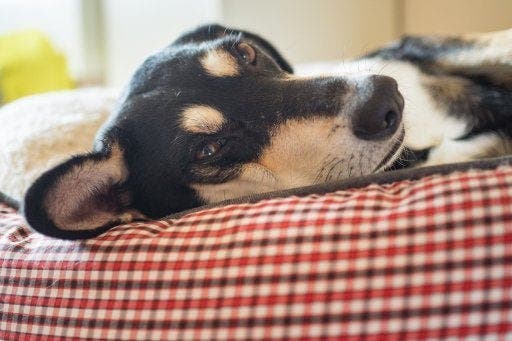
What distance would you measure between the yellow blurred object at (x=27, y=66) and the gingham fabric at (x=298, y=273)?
2495 mm

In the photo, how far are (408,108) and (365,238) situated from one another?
0.78 metres

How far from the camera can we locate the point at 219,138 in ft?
4.02

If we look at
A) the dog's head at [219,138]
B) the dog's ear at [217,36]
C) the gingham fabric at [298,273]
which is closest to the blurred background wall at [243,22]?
the dog's ear at [217,36]

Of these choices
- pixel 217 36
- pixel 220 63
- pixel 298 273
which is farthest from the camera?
pixel 217 36

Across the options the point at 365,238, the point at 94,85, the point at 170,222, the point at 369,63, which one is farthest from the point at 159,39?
the point at 365,238

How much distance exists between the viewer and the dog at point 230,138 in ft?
3.66

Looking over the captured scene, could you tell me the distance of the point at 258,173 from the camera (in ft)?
→ 4.09

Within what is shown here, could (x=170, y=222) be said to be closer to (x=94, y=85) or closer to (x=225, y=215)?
(x=225, y=215)

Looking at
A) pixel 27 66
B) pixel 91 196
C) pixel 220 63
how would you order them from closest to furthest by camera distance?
pixel 91 196 < pixel 220 63 < pixel 27 66

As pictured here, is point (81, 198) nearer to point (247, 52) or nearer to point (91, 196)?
point (91, 196)

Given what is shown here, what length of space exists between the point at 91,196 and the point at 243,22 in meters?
3.03

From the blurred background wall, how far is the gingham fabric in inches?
86.8

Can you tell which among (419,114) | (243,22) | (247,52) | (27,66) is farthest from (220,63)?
(243,22)

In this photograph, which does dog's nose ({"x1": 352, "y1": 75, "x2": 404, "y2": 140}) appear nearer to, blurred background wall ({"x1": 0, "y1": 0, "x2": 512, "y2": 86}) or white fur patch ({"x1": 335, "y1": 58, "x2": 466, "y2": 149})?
white fur patch ({"x1": 335, "y1": 58, "x2": 466, "y2": 149})
